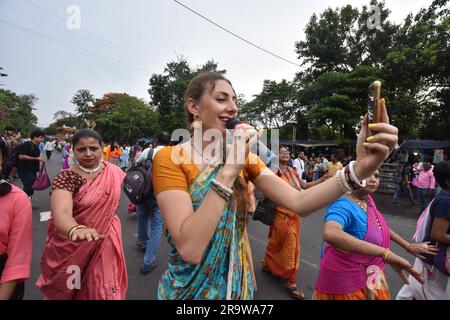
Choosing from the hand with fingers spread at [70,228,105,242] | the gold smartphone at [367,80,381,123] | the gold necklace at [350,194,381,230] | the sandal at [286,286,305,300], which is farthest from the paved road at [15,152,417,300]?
the gold smartphone at [367,80,381,123]

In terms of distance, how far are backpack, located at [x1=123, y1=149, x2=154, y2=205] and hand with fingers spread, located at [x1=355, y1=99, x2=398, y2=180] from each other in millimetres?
2496

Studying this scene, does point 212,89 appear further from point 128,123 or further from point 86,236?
point 128,123

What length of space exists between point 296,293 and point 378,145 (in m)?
2.45

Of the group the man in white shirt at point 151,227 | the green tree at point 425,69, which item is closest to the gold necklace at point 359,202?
the man in white shirt at point 151,227

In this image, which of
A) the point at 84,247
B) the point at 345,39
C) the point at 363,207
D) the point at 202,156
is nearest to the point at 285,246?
the point at 363,207

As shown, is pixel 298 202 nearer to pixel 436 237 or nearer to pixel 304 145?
pixel 436 237

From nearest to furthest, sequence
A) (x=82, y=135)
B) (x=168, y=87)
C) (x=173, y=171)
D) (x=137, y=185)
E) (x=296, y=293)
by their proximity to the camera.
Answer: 1. (x=173, y=171)
2. (x=82, y=135)
3. (x=296, y=293)
4. (x=137, y=185)
5. (x=168, y=87)

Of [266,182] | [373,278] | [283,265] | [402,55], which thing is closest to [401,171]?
[402,55]

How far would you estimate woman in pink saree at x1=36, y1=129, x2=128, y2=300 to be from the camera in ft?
5.93

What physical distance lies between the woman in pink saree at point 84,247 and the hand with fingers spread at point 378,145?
5.43ft

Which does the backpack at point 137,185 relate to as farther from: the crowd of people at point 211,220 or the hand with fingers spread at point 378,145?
the hand with fingers spread at point 378,145

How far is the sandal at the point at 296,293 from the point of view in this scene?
2752 mm

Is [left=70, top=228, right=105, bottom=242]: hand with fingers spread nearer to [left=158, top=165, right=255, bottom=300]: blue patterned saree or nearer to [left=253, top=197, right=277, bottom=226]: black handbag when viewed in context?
[left=158, top=165, right=255, bottom=300]: blue patterned saree

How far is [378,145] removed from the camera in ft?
2.75
